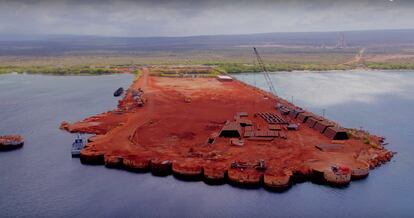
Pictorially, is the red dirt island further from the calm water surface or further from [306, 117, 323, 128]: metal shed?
the calm water surface

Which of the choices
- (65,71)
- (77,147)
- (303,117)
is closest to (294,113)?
(303,117)

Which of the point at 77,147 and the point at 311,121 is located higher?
the point at 311,121

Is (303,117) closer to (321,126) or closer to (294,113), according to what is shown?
(294,113)

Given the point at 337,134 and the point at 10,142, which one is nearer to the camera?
the point at 337,134

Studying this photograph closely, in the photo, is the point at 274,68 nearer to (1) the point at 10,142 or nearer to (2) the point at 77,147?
(2) the point at 77,147

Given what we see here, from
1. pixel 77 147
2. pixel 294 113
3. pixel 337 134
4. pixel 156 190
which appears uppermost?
pixel 294 113

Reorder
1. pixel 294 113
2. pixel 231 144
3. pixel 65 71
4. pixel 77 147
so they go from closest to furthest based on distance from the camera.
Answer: pixel 231 144 → pixel 77 147 → pixel 294 113 → pixel 65 71

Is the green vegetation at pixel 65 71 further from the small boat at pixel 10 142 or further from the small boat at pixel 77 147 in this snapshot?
the small boat at pixel 77 147

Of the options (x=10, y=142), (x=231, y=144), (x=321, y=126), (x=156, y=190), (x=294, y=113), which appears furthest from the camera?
(x=294, y=113)

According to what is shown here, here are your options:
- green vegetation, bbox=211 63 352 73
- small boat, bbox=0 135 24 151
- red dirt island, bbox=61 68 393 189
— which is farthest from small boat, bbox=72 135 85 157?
green vegetation, bbox=211 63 352 73

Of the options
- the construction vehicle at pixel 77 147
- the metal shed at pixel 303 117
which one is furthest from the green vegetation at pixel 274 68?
the construction vehicle at pixel 77 147
